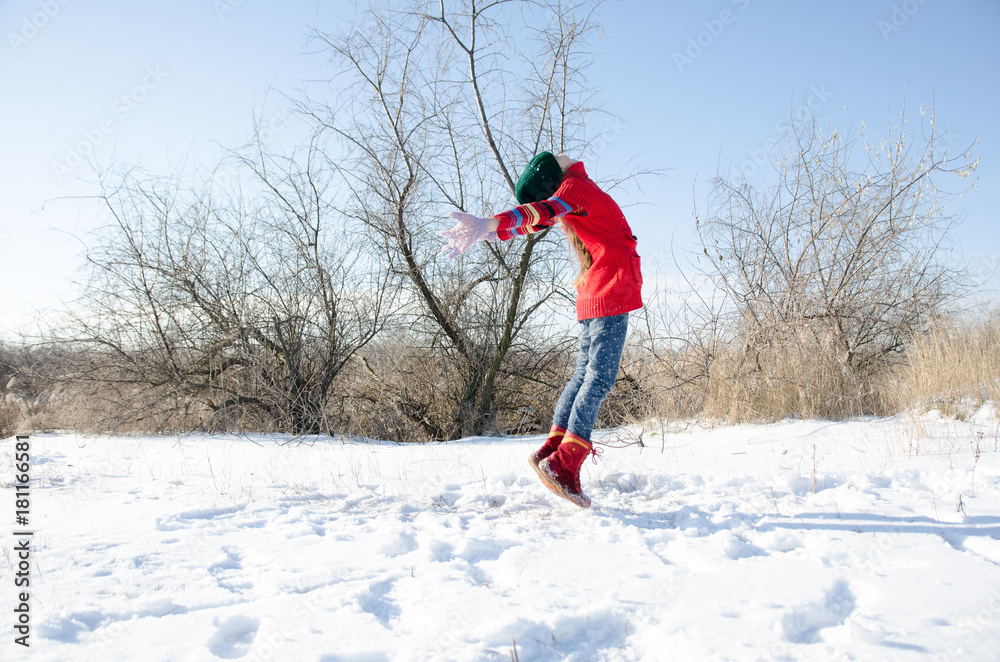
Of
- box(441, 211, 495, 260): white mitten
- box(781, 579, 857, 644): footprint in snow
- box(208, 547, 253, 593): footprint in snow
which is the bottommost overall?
box(208, 547, 253, 593): footprint in snow

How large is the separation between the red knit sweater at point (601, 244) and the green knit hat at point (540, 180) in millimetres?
Result: 69

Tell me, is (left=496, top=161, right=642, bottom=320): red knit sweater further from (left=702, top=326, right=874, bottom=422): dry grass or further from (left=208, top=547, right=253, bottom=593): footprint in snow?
(left=702, top=326, right=874, bottom=422): dry grass

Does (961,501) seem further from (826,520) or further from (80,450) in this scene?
(80,450)

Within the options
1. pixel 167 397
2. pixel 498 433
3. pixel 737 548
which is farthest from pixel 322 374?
pixel 737 548

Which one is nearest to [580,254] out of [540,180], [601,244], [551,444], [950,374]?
[601,244]

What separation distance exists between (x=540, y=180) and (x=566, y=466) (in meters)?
1.39

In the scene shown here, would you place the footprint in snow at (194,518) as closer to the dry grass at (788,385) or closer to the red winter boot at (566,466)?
the red winter boot at (566,466)

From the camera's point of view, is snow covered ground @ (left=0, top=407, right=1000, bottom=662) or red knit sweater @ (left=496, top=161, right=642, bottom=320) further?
red knit sweater @ (left=496, top=161, right=642, bottom=320)

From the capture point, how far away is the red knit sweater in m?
2.46

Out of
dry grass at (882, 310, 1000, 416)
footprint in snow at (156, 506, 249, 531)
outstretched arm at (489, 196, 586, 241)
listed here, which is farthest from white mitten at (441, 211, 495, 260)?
dry grass at (882, 310, 1000, 416)

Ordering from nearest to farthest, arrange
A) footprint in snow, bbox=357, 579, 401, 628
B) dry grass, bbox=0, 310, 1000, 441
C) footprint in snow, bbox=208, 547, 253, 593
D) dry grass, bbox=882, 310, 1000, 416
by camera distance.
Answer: footprint in snow, bbox=357, 579, 401, 628 → footprint in snow, bbox=208, 547, 253, 593 → dry grass, bbox=882, 310, 1000, 416 → dry grass, bbox=0, 310, 1000, 441

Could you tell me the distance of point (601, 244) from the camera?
255cm

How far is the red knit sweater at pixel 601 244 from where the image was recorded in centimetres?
246

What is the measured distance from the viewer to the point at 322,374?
689 centimetres
